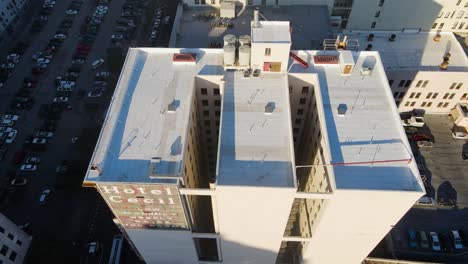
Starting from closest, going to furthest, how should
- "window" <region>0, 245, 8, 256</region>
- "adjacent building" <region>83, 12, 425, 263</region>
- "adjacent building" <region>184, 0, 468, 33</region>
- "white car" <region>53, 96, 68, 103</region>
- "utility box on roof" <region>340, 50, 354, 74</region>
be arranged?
1. "adjacent building" <region>83, 12, 425, 263</region>
2. "utility box on roof" <region>340, 50, 354, 74</region>
3. "window" <region>0, 245, 8, 256</region>
4. "adjacent building" <region>184, 0, 468, 33</region>
5. "white car" <region>53, 96, 68, 103</region>

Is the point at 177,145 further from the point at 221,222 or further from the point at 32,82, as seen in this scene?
the point at 32,82

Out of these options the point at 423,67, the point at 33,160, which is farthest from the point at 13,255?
the point at 423,67

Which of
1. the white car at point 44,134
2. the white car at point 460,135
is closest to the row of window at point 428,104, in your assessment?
the white car at point 460,135

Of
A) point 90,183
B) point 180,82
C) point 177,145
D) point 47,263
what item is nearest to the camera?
point 90,183

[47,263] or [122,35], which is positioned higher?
[122,35]

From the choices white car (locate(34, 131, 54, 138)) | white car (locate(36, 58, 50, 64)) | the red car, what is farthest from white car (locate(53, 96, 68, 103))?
the red car

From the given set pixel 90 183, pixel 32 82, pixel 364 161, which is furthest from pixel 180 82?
pixel 32 82

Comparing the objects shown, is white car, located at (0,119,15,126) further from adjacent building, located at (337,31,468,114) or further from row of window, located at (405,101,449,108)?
row of window, located at (405,101,449,108)
